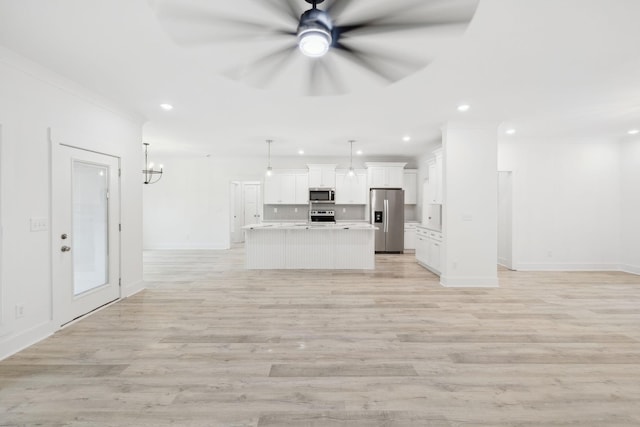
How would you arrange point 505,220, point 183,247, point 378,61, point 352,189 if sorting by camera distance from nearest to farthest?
point 378,61 < point 505,220 < point 352,189 < point 183,247

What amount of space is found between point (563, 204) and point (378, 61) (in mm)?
6374

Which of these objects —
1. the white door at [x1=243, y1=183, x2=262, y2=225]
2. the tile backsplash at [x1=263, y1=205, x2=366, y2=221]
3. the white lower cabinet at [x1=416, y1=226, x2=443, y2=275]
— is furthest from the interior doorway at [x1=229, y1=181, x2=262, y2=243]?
the white lower cabinet at [x1=416, y1=226, x2=443, y2=275]

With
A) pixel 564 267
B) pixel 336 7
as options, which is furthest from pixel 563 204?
pixel 336 7

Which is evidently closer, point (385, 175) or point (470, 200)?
point (470, 200)

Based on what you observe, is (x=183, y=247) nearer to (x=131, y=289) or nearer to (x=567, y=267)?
(x=131, y=289)

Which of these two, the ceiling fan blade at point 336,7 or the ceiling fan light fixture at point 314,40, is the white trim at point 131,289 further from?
the ceiling fan blade at point 336,7

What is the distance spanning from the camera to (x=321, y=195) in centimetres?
811

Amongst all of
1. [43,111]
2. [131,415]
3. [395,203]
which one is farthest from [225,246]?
[131,415]

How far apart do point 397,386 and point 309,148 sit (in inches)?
226

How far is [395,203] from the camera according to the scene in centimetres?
789

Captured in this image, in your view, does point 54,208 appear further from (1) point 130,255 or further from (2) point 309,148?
(2) point 309,148

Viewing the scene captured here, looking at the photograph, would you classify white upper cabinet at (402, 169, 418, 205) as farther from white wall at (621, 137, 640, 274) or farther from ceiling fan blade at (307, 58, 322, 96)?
ceiling fan blade at (307, 58, 322, 96)

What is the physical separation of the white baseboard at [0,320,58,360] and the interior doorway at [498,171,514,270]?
7547 mm

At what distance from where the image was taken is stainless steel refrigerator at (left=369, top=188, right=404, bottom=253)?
7.88 m
